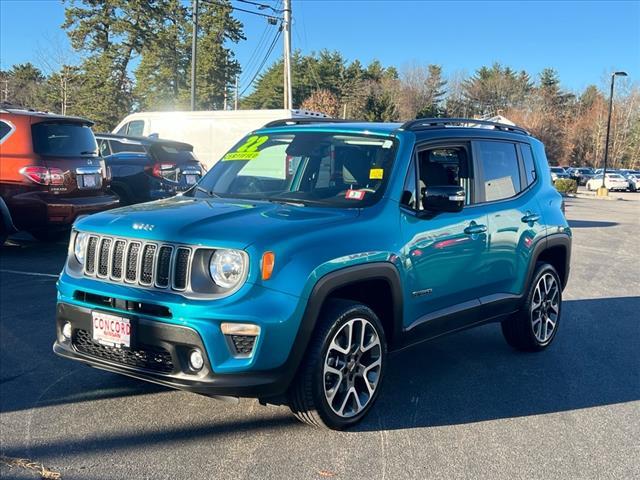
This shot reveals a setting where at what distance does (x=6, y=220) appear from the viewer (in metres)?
8.40

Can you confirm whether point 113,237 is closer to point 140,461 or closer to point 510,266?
point 140,461

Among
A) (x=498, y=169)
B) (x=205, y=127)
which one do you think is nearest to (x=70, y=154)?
(x=498, y=169)

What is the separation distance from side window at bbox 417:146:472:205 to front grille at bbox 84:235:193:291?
1.80m

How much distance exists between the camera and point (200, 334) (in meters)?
3.24

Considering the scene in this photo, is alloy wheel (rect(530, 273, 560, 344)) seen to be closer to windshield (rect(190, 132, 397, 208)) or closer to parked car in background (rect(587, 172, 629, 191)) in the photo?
windshield (rect(190, 132, 397, 208))

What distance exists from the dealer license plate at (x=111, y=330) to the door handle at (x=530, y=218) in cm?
338

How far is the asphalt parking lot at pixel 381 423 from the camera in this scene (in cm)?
341

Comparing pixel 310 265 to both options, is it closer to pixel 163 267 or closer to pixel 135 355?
pixel 163 267

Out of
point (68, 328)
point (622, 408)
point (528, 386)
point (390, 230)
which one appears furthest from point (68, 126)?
point (622, 408)

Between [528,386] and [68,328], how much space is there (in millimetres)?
3262

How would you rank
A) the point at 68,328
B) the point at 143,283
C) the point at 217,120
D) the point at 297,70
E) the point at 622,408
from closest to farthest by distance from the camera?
1. the point at 143,283
2. the point at 68,328
3. the point at 622,408
4. the point at 217,120
5. the point at 297,70

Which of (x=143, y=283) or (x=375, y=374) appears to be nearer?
(x=143, y=283)

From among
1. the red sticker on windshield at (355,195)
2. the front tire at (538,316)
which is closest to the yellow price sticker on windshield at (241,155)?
the red sticker on windshield at (355,195)

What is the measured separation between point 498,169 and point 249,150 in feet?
6.76
